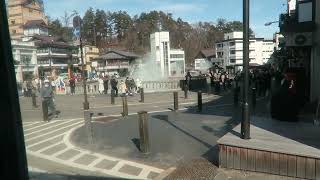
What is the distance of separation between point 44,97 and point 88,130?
6.84 meters

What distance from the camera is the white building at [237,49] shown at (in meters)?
94.1

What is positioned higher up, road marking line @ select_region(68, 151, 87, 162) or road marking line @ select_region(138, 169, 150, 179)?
road marking line @ select_region(138, 169, 150, 179)

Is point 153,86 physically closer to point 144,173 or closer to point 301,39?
point 301,39

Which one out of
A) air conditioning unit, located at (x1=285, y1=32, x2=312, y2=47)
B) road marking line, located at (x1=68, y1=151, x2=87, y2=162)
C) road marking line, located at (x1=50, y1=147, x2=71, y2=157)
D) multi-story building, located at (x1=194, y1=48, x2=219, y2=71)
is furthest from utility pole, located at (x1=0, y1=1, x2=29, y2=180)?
multi-story building, located at (x1=194, y1=48, x2=219, y2=71)

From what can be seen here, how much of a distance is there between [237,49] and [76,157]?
293 ft

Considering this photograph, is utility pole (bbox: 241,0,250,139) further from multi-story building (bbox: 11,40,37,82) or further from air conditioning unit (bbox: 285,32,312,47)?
air conditioning unit (bbox: 285,32,312,47)

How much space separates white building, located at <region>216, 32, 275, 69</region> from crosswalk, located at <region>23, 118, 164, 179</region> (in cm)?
8089

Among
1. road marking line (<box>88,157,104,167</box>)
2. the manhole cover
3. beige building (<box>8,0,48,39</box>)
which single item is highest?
beige building (<box>8,0,48,39</box>)

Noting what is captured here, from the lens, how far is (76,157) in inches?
364

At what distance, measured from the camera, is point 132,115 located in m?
16.8

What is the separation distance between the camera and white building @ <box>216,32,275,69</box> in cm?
9406

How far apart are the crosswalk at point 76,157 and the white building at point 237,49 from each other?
265 feet

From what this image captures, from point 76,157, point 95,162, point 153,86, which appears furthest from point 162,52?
point 95,162

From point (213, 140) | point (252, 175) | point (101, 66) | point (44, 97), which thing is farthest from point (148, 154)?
point (101, 66)
